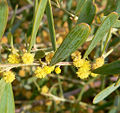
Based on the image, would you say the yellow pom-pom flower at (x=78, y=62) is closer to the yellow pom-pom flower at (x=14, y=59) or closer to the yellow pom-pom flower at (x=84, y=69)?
the yellow pom-pom flower at (x=84, y=69)

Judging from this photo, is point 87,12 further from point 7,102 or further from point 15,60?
point 7,102

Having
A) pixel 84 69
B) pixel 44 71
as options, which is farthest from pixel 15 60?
pixel 84 69

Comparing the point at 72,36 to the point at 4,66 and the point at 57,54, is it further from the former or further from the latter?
the point at 4,66

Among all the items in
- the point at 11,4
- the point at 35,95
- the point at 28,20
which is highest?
the point at 11,4

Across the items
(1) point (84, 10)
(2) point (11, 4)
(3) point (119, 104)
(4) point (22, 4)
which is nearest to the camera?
(1) point (84, 10)

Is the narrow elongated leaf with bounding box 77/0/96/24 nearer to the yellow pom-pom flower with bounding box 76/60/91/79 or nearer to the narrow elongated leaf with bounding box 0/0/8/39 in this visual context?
the yellow pom-pom flower with bounding box 76/60/91/79

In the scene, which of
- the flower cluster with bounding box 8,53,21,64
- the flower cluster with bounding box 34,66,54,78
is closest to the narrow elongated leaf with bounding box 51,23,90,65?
the flower cluster with bounding box 34,66,54,78

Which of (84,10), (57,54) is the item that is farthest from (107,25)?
(57,54)

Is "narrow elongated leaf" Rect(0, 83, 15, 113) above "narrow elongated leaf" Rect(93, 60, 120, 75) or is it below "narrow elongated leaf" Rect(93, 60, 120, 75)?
below
